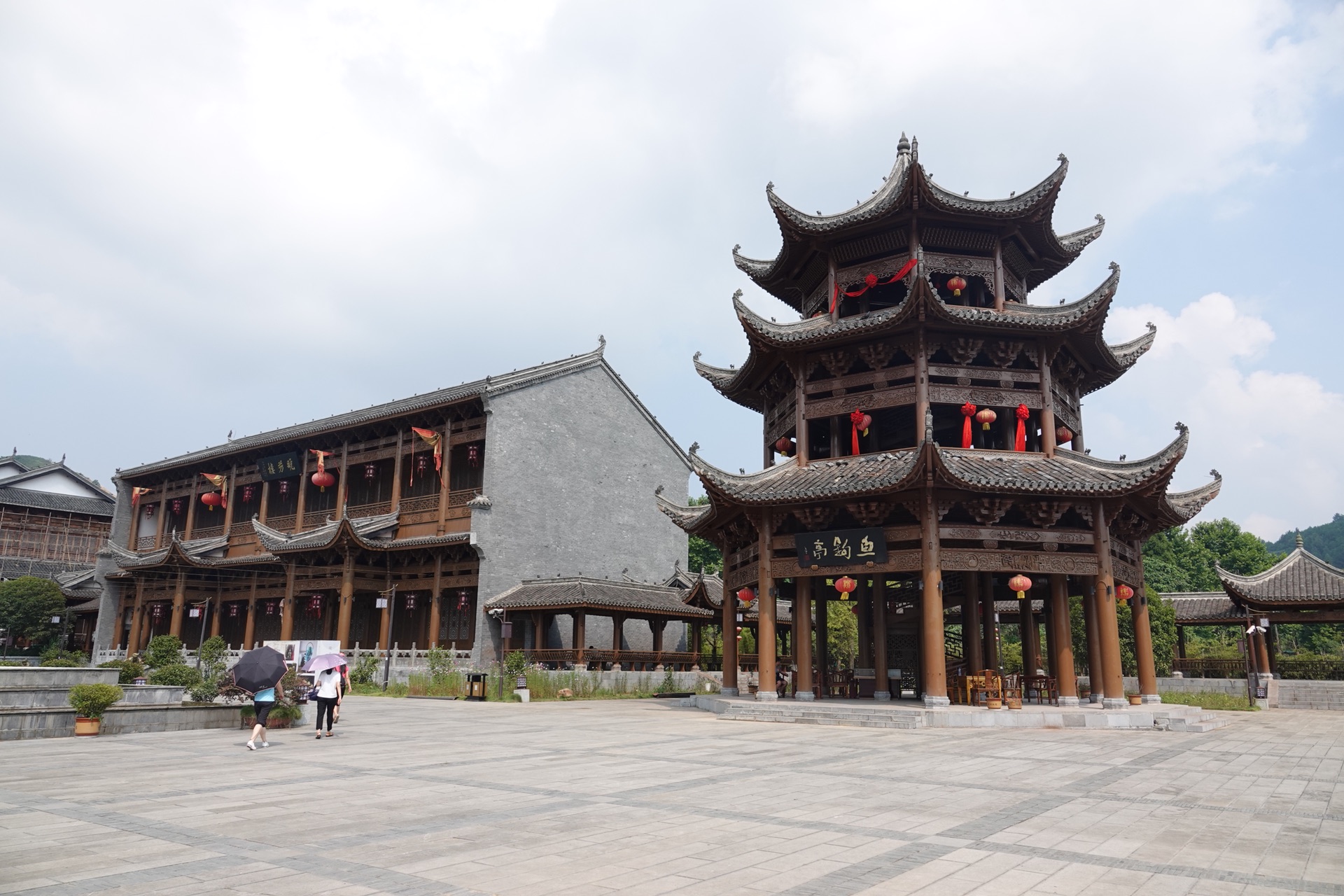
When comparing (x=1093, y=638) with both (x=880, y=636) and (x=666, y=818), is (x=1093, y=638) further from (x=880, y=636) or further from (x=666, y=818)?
(x=666, y=818)

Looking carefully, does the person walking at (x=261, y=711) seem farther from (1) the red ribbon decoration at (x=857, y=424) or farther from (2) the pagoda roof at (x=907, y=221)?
(2) the pagoda roof at (x=907, y=221)

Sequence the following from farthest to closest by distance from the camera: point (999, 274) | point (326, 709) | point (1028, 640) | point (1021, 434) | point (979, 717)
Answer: point (1028, 640)
point (999, 274)
point (1021, 434)
point (979, 717)
point (326, 709)

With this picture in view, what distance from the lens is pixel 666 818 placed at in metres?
7.89

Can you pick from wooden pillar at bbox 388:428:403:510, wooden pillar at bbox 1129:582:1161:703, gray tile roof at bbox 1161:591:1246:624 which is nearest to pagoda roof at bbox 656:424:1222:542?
wooden pillar at bbox 1129:582:1161:703

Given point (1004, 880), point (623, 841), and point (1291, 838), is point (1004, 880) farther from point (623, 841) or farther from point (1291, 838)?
point (1291, 838)

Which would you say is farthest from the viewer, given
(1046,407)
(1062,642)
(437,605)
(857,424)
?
(437,605)

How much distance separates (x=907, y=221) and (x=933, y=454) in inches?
273

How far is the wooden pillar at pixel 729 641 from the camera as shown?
23734 mm

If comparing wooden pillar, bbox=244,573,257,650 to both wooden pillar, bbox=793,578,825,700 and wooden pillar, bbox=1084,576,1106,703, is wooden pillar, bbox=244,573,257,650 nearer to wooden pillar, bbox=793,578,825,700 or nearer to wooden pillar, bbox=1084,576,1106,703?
wooden pillar, bbox=793,578,825,700

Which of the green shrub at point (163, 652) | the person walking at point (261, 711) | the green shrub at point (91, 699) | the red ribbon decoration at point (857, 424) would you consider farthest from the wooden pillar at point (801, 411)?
the green shrub at point (163, 652)

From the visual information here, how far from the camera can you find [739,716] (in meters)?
19.9

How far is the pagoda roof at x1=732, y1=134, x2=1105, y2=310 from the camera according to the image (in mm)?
21141

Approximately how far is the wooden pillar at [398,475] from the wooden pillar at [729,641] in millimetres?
18329

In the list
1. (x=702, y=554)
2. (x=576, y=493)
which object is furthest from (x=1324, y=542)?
(x=576, y=493)
